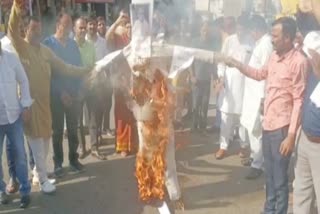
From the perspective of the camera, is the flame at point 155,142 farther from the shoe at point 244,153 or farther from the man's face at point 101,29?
the man's face at point 101,29

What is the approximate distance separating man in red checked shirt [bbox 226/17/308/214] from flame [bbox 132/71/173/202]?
2.37ft

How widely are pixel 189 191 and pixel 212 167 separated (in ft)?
3.09

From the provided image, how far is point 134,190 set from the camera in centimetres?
562

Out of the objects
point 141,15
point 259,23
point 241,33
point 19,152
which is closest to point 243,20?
point 259,23

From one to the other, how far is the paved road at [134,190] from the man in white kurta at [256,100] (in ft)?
0.83

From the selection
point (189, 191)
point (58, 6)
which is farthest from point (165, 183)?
point (58, 6)

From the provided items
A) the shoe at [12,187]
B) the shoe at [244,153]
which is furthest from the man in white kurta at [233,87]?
the shoe at [12,187]

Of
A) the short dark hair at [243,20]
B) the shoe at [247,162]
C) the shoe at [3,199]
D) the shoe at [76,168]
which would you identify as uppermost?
the short dark hair at [243,20]

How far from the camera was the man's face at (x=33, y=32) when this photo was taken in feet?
16.7

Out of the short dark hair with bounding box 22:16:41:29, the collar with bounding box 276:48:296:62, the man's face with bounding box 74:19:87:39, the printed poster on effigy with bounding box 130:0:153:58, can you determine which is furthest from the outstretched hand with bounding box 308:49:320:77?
the man's face with bounding box 74:19:87:39

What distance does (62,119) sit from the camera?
599cm

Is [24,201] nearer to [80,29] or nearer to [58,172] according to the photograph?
[58,172]

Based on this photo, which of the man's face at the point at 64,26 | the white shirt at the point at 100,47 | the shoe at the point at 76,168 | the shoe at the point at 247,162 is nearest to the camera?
the man's face at the point at 64,26

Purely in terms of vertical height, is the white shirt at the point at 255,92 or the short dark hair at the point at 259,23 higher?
the short dark hair at the point at 259,23
